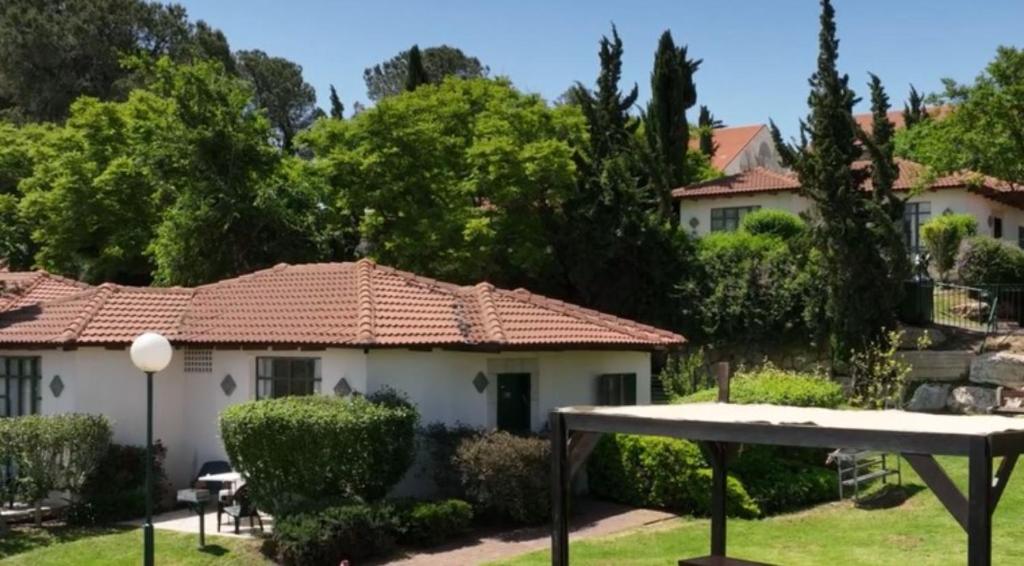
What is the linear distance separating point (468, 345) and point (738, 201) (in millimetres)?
22182

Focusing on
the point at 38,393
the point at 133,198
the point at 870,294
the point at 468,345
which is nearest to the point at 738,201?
the point at 870,294

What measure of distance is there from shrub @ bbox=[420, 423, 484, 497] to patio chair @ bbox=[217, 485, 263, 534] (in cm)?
276

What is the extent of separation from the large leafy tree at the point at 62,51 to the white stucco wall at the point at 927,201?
29.1 metres

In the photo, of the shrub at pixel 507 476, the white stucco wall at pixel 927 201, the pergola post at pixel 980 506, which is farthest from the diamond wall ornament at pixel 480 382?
the white stucco wall at pixel 927 201

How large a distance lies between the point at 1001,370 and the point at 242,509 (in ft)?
59.6

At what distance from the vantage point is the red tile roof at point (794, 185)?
3381 centimetres

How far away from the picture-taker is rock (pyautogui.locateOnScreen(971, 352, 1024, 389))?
82.0ft

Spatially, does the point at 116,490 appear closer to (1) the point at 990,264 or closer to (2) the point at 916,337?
(2) the point at 916,337

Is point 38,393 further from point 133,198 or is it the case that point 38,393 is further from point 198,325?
point 133,198

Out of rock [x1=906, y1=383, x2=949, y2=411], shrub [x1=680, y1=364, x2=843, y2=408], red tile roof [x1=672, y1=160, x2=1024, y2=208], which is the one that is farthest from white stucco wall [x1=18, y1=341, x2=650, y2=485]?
red tile roof [x1=672, y1=160, x2=1024, y2=208]

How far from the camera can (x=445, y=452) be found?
16531 millimetres

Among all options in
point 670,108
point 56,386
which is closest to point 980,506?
point 56,386

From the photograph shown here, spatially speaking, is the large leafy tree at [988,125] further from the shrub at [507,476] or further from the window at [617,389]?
the shrub at [507,476]

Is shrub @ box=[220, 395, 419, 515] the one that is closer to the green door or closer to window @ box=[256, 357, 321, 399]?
window @ box=[256, 357, 321, 399]
